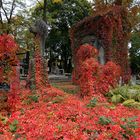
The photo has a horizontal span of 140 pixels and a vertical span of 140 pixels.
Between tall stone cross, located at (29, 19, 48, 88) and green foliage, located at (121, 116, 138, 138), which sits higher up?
tall stone cross, located at (29, 19, 48, 88)

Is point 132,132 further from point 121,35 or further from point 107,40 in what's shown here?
point 121,35

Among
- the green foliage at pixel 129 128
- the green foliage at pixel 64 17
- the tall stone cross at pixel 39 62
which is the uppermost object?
the green foliage at pixel 64 17

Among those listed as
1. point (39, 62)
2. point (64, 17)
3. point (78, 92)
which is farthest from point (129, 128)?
point (64, 17)

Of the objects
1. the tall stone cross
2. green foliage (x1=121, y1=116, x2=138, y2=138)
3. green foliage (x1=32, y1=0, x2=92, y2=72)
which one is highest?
green foliage (x1=32, y1=0, x2=92, y2=72)

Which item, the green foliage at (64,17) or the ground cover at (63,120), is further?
the green foliage at (64,17)

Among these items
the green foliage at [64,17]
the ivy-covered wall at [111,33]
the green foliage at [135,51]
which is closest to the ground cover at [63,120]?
the ivy-covered wall at [111,33]

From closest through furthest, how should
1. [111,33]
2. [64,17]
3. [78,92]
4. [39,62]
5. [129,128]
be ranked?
[129,128]
[78,92]
[39,62]
[111,33]
[64,17]

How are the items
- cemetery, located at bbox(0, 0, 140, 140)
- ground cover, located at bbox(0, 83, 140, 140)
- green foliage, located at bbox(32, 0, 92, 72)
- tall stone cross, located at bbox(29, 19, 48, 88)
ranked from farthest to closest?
green foliage, located at bbox(32, 0, 92, 72) < tall stone cross, located at bbox(29, 19, 48, 88) < cemetery, located at bbox(0, 0, 140, 140) < ground cover, located at bbox(0, 83, 140, 140)

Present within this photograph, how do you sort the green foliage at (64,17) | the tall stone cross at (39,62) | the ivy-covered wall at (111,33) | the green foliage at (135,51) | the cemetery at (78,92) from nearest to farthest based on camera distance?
the cemetery at (78,92)
the tall stone cross at (39,62)
the ivy-covered wall at (111,33)
the green foliage at (135,51)
the green foliage at (64,17)

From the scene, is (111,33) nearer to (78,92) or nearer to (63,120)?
(78,92)

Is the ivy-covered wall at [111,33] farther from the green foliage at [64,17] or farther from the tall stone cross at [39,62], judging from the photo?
the green foliage at [64,17]

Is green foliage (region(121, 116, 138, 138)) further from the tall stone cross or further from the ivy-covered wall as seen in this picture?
the ivy-covered wall

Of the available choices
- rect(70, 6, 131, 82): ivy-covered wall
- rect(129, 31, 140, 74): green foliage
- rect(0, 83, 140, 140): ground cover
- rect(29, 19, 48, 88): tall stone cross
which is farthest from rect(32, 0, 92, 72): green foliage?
rect(0, 83, 140, 140): ground cover

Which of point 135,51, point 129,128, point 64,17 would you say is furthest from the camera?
point 64,17
